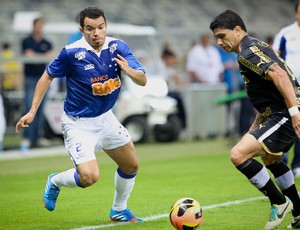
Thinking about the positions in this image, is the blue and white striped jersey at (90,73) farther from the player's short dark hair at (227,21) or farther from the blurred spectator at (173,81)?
the blurred spectator at (173,81)

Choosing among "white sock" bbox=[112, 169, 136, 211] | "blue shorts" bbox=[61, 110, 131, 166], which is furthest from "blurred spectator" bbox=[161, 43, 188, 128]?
"blue shorts" bbox=[61, 110, 131, 166]

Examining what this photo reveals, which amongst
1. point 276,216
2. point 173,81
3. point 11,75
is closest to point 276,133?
point 276,216

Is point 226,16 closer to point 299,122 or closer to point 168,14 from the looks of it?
point 299,122

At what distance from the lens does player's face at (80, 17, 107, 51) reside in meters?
8.28

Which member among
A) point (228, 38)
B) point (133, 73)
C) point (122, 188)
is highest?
point (228, 38)

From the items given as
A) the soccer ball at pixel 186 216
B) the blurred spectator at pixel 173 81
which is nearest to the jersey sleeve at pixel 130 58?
the soccer ball at pixel 186 216

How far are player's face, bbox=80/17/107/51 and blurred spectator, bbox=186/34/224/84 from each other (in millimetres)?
12404

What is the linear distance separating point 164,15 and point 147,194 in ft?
68.2

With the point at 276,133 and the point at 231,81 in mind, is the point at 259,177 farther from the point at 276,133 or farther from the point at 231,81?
the point at 231,81

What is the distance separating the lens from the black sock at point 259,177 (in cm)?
776

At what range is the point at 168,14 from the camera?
31391 mm

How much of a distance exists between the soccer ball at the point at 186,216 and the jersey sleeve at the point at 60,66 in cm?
184

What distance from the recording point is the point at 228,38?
7.84 metres

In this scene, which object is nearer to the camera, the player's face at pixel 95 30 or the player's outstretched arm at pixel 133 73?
the player's outstretched arm at pixel 133 73
